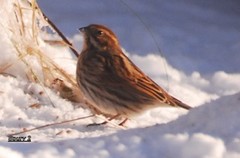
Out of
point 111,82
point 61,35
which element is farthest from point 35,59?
point 111,82

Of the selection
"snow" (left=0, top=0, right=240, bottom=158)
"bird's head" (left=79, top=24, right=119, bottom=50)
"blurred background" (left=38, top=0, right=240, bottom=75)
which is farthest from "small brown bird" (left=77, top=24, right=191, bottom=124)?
"blurred background" (left=38, top=0, right=240, bottom=75)

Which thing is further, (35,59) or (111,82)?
(35,59)

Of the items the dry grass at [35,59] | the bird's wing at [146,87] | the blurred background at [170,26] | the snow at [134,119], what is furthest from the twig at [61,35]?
the bird's wing at [146,87]

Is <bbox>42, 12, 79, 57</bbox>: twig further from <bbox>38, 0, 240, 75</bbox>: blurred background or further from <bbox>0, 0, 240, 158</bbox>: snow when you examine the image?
<bbox>38, 0, 240, 75</bbox>: blurred background

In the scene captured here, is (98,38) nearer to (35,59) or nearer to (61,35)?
(35,59)

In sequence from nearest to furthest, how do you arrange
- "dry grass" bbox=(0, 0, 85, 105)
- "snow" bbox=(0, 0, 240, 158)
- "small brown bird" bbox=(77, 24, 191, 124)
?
"snow" bbox=(0, 0, 240, 158), "small brown bird" bbox=(77, 24, 191, 124), "dry grass" bbox=(0, 0, 85, 105)
